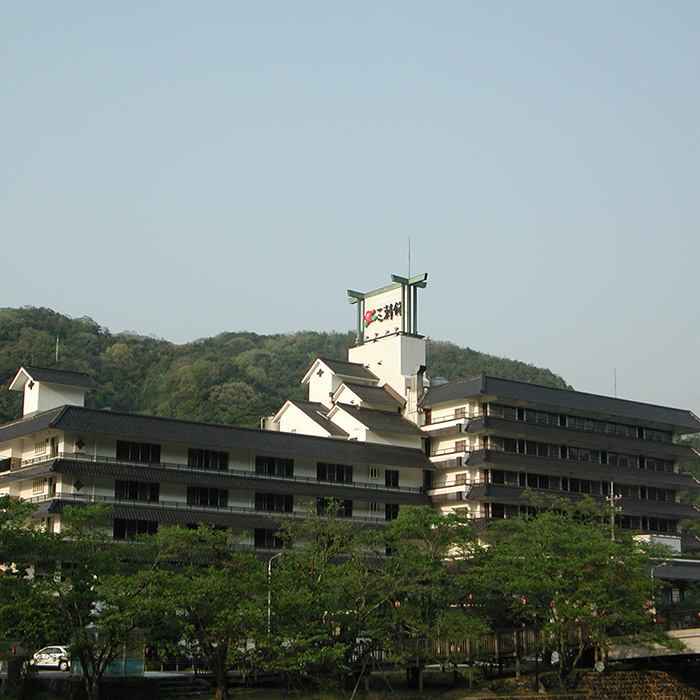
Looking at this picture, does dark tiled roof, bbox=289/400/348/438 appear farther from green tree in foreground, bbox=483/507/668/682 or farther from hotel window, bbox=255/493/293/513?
green tree in foreground, bbox=483/507/668/682

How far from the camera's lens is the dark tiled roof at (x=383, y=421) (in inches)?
2923

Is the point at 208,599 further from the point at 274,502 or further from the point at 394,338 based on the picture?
the point at 394,338

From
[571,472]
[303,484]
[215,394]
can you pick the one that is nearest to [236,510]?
[303,484]

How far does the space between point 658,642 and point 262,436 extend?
29.1 metres

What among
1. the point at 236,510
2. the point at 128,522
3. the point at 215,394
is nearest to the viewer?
the point at 128,522

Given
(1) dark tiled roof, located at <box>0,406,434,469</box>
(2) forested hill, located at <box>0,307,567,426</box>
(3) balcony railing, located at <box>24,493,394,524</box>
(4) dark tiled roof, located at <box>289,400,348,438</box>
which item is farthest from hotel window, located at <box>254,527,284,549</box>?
(2) forested hill, located at <box>0,307,567,426</box>

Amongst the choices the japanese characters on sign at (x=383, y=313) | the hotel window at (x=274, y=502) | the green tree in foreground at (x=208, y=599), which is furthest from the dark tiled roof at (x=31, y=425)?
the japanese characters on sign at (x=383, y=313)

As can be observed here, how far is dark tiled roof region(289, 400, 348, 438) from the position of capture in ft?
247

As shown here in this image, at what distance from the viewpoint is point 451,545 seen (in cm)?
5225

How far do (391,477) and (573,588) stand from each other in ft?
83.3

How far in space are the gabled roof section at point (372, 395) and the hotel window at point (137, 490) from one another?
1932 cm

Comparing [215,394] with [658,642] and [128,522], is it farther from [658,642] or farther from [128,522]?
[658,642]

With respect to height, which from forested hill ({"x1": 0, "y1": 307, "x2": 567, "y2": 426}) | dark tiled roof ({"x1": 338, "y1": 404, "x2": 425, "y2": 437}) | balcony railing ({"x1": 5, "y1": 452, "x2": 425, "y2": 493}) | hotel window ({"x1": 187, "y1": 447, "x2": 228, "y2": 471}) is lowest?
balcony railing ({"x1": 5, "y1": 452, "x2": 425, "y2": 493})

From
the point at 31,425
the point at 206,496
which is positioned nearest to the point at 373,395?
the point at 206,496
